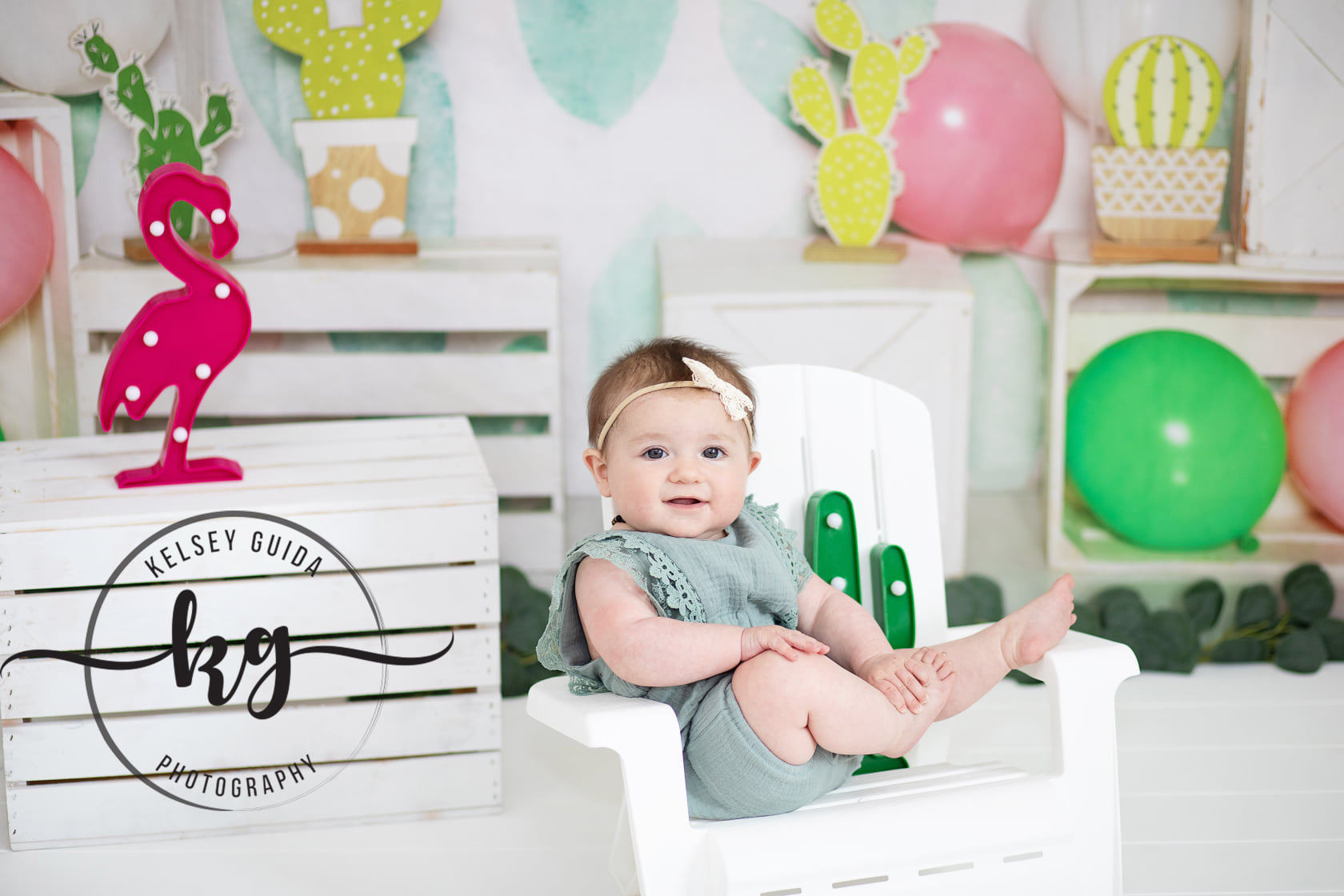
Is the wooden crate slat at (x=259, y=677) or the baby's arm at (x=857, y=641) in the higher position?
the baby's arm at (x=857, y=641)

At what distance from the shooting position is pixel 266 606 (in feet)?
5.94

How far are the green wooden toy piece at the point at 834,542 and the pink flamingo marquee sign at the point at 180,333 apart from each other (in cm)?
A: 89

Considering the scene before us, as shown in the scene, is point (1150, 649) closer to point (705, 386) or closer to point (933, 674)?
point (933, 674)

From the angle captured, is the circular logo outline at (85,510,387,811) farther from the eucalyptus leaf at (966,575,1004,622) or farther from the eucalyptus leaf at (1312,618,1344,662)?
the eucalyptus leaf at (1312,618,1344,662)

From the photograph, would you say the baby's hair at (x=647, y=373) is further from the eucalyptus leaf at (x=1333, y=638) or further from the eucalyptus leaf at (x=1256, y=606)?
the eucalyptus leaf at (x=1333, y=638)

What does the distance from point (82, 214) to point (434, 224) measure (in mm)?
743

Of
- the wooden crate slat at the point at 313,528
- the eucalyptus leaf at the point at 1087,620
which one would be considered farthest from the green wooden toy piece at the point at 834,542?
the eucalyptus leaf at the point at 1087,620

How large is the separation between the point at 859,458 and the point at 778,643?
529mm

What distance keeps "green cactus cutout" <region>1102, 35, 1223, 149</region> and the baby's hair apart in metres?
1.41

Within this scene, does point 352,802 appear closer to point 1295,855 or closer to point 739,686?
point 739,686

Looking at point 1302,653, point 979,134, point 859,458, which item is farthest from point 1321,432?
point 859,458

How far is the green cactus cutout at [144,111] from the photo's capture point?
7.66 ft

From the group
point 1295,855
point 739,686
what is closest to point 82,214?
point 739,686

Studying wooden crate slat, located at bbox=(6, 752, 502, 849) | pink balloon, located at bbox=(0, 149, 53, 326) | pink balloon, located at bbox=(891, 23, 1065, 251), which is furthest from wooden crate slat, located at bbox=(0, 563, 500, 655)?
pink balloon, located at bbox=(891, 23, 1065, 251)
